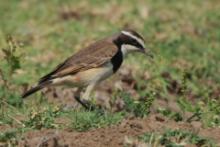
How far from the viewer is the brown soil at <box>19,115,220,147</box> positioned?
7.77 meters

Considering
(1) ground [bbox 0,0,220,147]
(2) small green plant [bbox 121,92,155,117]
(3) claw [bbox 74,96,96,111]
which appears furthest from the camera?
(3) claw [bbox 74,96,96,111]

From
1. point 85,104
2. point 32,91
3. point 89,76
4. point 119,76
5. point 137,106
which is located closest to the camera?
point 137,106

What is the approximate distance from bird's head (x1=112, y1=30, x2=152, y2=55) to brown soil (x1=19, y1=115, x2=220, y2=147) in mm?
2075

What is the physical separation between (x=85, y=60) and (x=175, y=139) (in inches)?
117

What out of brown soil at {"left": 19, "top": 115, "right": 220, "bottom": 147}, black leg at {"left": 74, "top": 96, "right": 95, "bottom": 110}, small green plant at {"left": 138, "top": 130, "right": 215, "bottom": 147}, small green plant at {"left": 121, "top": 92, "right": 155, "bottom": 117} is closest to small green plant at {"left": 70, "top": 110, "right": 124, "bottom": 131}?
brown soil at {"left": 19, "top": 115, "right": 220, "bottom": 147}

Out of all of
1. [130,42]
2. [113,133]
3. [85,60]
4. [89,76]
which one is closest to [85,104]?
[89,76]

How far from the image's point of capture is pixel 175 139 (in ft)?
26.0

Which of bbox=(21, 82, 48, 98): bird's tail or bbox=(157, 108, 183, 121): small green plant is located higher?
bbox=(21, 82, 48, 98): bird's tail

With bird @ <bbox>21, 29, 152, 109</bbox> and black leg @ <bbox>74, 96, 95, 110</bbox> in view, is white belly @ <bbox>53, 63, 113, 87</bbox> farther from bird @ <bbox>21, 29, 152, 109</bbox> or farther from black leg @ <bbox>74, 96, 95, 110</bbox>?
black leg @ <bbox>74, 96, 95, 110</bbox>

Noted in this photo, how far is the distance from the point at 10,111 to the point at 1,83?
5.93 feet

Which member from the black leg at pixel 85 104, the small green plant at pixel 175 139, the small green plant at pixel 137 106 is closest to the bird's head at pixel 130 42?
the black leg at pixel 85 104

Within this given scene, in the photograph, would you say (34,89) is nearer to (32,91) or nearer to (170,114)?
(32,91)

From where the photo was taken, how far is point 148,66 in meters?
12.3

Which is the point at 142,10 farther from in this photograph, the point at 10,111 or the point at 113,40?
the point at 10,111
